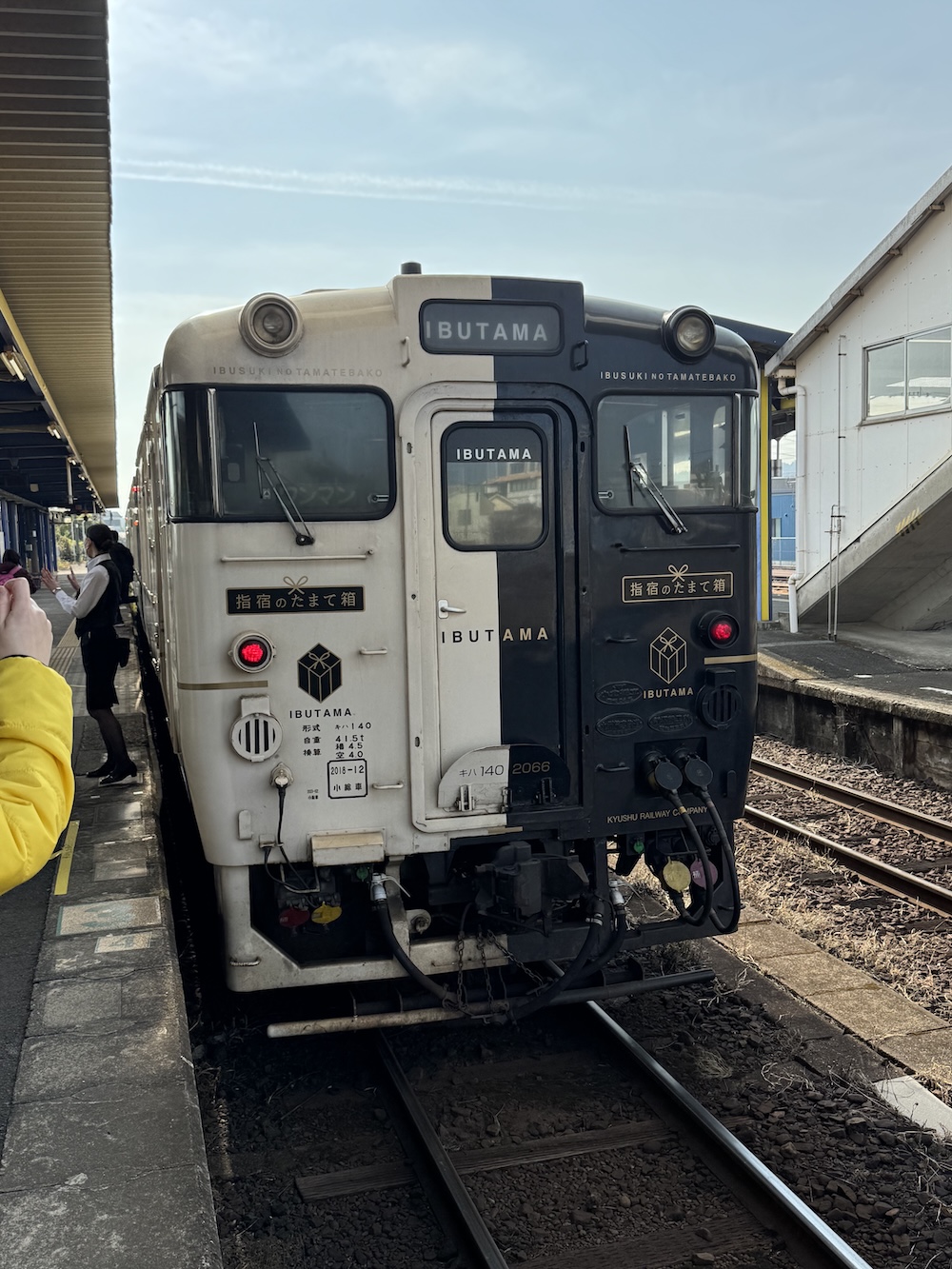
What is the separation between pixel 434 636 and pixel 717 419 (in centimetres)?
169

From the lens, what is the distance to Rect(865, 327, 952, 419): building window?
15.1 metres

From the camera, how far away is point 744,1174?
405 centimetres

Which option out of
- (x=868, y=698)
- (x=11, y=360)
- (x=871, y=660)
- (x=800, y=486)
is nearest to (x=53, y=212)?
(x=11, y=360)

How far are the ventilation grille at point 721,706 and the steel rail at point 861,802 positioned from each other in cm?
316

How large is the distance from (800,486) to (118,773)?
43.2ft

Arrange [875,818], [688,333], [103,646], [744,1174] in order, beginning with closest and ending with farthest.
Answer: [744,1174], [688,333], [103,646], [875,818]

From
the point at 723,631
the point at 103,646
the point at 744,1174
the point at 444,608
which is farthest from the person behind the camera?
the point at 103,646

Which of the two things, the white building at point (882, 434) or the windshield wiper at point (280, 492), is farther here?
the white building at point (882, 434)

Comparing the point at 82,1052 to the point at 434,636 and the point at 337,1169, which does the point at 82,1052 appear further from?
the point at 434,636

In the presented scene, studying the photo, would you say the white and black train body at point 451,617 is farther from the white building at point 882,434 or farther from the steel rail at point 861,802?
the white building at point 882,434

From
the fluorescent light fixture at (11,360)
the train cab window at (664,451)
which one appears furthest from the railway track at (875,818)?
the fluorescent light fixture at (11,360)

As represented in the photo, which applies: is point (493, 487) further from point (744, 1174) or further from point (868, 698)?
point (868, 698)

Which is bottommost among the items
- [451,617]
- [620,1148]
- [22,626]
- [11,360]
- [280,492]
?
[620,1148]

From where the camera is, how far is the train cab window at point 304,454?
4.61 m
